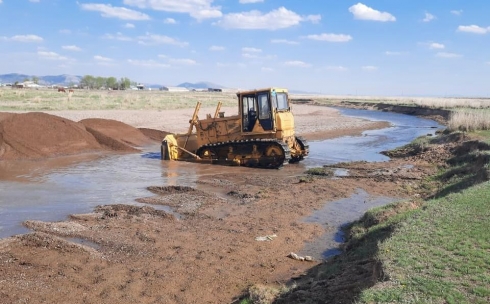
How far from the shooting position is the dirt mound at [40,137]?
67.1 ft

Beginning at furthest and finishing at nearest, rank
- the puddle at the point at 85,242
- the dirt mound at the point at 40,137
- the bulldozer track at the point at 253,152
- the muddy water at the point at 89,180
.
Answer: the dirt mound at the point at 40,137, the bulldozer track at the point at 253,152, the muddy water at the point at 89,180, the puddle at the point at 85,242

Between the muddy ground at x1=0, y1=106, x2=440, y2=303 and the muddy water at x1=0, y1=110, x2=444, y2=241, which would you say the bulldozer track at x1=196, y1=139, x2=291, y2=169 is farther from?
the muddy ground at x1=0, y1=106, x2=440, y2=303

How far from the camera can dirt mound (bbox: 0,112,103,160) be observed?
67.1 feet

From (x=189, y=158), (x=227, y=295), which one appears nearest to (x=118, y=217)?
(x=227, y=295)

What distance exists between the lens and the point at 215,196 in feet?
43.0

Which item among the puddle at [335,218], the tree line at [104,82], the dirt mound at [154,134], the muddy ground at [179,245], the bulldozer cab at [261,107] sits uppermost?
the tree line at [104,82]

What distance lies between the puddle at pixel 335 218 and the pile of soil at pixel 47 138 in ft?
45.0

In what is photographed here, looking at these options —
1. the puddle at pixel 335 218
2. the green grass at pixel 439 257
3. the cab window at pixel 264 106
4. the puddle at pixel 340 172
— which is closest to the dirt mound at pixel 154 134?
the cab window at pixel 264 106

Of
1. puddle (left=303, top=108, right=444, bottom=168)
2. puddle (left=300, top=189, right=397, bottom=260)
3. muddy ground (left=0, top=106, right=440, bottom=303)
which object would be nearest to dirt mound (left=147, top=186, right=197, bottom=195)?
muddy ground (left=0, top=106, right=440, bottom=303)

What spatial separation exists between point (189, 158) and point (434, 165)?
10045 millimetres

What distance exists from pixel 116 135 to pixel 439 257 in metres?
22.8

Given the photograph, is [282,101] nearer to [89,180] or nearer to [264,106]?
[264,106]

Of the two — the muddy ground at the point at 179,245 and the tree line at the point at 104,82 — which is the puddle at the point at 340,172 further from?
the tree line at the point at 104,82

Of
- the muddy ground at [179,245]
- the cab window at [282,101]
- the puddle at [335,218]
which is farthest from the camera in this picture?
the cab window at [282,101]
